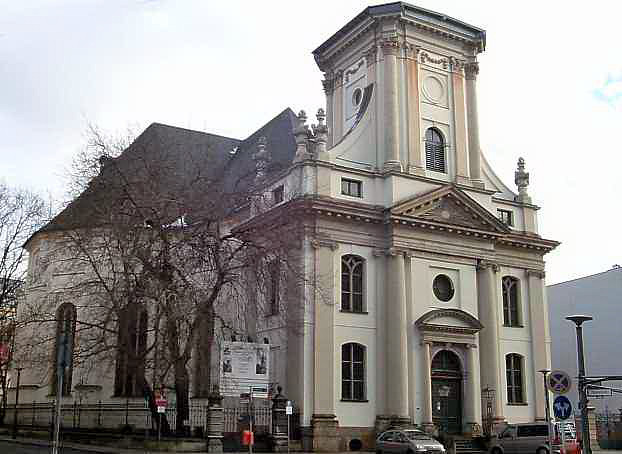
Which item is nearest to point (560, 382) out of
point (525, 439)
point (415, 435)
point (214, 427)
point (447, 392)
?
point (415, 435)

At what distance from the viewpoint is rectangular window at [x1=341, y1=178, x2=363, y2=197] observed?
36.8 m

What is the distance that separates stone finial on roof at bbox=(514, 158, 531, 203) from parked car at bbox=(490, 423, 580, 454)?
14350mm

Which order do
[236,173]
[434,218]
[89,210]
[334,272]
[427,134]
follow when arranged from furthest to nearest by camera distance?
1. [236,173]
2. [427,134]
3. [434,218]
4. [334,272]
5. [89,210]

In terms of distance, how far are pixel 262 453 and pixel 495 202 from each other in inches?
741

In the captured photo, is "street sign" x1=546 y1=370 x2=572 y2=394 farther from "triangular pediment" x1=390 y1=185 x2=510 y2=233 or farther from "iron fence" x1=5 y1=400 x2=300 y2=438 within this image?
"triangular pediment" x1=390 y1=185 x2=510 y2=233

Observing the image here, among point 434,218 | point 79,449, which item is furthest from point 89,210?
point 434,218

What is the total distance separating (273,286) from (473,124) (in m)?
14.6

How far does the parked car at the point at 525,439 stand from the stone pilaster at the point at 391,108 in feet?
42.4

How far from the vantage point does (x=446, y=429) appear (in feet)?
120

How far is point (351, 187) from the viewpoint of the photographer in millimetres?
36969

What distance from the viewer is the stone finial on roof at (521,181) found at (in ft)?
140

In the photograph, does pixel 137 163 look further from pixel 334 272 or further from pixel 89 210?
pixel 334 272

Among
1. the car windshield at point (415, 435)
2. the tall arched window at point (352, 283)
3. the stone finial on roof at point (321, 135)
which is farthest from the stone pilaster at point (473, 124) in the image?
the car windshield at point (415, 435)

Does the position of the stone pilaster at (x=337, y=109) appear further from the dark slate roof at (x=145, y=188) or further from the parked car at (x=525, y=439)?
the parked car at (x=525, y=439)
